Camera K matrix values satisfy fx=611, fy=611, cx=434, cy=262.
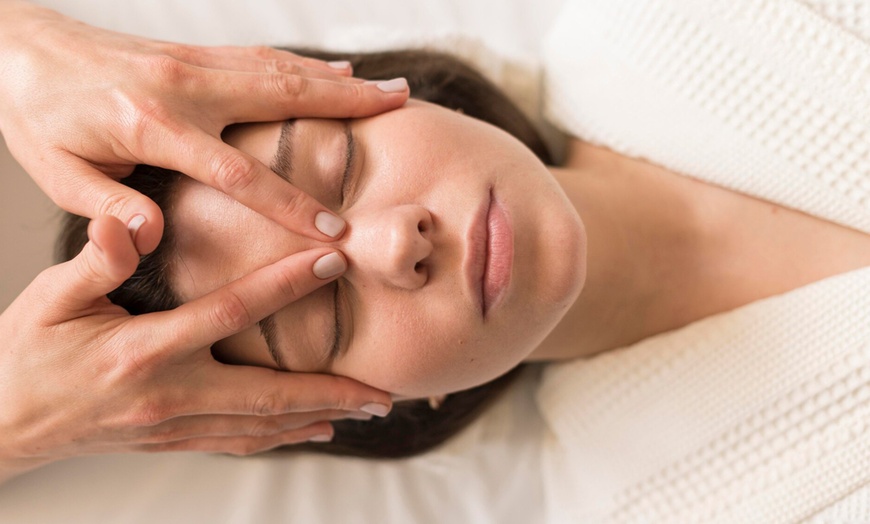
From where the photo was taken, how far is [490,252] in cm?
78

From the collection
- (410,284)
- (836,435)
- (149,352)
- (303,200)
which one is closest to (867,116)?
(836,435)

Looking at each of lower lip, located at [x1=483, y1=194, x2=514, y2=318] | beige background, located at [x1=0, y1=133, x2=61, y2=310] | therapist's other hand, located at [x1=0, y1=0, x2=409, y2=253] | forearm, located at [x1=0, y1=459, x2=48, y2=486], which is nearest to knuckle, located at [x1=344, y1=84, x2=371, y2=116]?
therapist's other hand, located at [x1=0, y1=0, x2=409, y2=253]

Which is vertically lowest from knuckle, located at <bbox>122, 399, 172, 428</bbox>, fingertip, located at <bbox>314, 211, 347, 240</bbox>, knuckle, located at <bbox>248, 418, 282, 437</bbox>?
knuckle, located at <bbox>248, 418, 282, 437</bbox>

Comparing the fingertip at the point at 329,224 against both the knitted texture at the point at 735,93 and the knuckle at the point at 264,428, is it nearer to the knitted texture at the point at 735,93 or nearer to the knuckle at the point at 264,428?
the knuckle at the point at 264,428

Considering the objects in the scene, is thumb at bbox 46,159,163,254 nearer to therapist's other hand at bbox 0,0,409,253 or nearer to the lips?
therapist's other hand at bbox 0,0,409,253

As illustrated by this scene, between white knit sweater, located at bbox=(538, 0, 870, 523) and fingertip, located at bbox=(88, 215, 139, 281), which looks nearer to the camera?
fingertip, located at bbox=(88, 215, 139, 281)

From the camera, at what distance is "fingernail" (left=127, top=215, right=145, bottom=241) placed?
2.35ft

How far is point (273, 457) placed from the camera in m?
1.36

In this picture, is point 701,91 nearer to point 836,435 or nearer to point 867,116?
point 867,116

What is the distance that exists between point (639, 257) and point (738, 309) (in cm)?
19

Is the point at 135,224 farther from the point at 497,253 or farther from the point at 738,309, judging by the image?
the point at 738,309

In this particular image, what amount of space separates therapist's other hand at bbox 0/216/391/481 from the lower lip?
0.19 meters

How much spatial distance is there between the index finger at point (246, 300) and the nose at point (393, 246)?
0.03 metres

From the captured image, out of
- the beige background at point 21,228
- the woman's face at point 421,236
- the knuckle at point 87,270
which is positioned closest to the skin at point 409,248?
the woman's face at point 421,236
